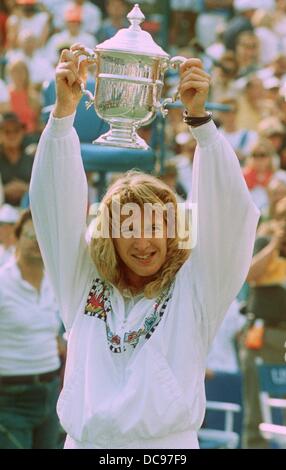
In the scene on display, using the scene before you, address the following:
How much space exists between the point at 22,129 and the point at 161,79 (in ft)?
18.8

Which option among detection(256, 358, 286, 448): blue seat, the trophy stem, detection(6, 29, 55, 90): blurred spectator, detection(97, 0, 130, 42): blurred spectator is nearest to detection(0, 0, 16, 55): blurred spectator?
detection(6, 29, 55, 90): blurred spectator

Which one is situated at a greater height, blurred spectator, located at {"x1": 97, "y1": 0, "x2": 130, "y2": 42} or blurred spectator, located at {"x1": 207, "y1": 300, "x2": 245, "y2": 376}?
blurred spectator, located at {"x1": 97, "y1": 0, "x2": 130, "y2": 42}

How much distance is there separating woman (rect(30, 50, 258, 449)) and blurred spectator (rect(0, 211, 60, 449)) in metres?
2.68

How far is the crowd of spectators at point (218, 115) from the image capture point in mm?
7691

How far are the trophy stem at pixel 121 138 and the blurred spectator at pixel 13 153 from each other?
528 centimetres

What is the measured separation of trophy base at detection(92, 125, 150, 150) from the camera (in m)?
4.19

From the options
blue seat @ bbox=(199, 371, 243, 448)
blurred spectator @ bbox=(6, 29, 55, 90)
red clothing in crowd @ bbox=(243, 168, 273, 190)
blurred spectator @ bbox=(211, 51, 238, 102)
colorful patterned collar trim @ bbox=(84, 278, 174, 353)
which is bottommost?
blue seat @ bbox=(199, 371, 243, 448)

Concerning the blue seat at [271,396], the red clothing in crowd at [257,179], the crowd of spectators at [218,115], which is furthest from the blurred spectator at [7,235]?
the red clothing in crowd at [257,179]

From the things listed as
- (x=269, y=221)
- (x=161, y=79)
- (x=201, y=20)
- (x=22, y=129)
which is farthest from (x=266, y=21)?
(x=161, y=79)

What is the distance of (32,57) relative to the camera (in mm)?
11453

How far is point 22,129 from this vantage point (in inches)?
391

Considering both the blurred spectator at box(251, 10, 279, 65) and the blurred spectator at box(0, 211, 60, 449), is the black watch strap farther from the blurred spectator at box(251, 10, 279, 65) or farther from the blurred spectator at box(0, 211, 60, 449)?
the blurred spectator at box(251, 10, 279, 65)

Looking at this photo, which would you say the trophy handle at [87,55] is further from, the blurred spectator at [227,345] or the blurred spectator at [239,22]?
the blurred spectator at [239,22]

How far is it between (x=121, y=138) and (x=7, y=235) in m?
3.59
